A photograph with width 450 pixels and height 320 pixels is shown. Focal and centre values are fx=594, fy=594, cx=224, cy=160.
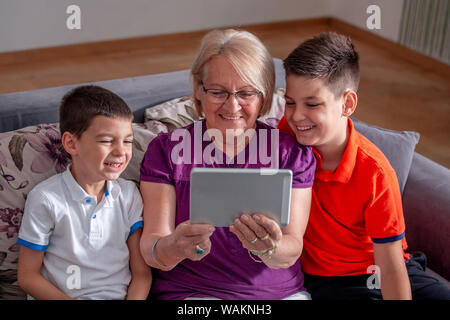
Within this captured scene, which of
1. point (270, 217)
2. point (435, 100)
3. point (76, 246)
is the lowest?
point (435, 100)

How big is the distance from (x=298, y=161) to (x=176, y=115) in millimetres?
578

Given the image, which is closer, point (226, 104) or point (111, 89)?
point (226, 104)

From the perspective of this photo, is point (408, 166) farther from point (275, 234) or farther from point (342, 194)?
point (275, 234)

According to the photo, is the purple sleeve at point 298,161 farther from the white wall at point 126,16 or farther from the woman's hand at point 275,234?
the white wall at point 126,16

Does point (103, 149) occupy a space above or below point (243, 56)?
below

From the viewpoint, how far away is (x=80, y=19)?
479cm

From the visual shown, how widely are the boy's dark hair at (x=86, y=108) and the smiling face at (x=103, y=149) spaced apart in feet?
0.05

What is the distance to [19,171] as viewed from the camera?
1640 mm

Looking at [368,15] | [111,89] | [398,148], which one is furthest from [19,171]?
[368,15]

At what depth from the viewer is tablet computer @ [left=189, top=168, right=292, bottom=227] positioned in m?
1.26

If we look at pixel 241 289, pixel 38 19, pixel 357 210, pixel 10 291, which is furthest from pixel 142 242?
pixel 38 19

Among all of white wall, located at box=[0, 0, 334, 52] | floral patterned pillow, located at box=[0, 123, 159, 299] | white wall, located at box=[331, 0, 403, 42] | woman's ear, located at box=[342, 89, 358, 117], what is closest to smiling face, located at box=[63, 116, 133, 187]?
floral patterned pillow, located at box=[0, 123, 159, 299]

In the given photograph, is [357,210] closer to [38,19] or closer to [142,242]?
[142,242]
